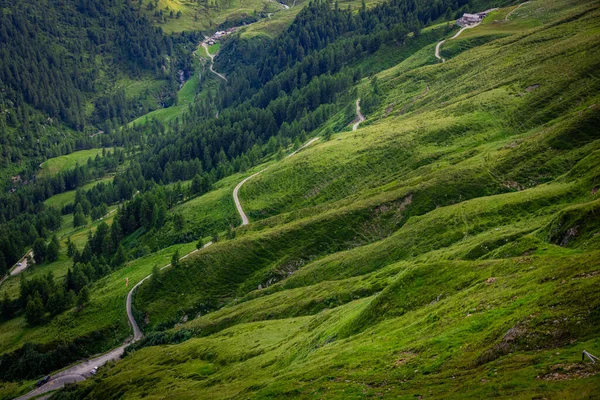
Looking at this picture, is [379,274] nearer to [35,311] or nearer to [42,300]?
[35,311]

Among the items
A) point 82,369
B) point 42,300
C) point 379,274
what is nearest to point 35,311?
point 42,300

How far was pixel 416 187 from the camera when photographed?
124 meters

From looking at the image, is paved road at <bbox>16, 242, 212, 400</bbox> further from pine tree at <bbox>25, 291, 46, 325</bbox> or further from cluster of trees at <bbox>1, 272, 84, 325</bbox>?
pine tree at <bbox>25, 291, 46, 325</bbox>

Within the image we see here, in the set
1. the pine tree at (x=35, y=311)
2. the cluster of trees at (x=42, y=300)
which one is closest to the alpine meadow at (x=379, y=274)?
the cluster of trees at (x=42, y=300)

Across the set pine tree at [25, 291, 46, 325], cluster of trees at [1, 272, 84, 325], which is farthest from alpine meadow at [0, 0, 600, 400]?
pine tree at [25, 291, 46, 325]

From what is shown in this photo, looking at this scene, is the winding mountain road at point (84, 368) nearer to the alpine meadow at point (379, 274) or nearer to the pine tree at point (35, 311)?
the alpine meadow at point (379, 274)

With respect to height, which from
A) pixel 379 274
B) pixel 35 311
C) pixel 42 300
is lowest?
pixel 42 300

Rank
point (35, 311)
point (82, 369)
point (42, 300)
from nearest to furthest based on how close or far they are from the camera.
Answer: point (82, 369) → point (35, 311) → point (42, 300)

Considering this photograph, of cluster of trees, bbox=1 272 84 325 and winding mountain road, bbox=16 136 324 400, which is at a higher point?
cluster of trees, bbox=1 272 84 325

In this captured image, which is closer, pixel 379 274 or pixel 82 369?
pixel 379 274

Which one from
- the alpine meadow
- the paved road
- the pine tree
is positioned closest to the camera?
the alpine meadow

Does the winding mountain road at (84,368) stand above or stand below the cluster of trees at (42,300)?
Result: below

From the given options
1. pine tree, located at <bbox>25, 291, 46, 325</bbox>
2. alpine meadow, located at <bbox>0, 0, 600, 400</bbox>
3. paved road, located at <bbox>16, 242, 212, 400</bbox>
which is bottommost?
paved road, located at <bbox>16, 242, 212, 400</bbox>

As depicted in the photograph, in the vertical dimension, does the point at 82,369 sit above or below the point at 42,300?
below
